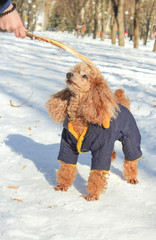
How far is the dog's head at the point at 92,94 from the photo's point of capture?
271 centimetres

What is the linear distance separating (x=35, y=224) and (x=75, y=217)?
34 cm

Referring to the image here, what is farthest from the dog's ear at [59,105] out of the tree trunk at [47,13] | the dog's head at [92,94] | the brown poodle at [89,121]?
the tree trunk at [47,13]

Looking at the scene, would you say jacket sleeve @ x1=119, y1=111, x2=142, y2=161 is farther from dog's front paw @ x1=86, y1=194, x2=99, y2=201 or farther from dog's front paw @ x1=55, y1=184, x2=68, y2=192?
dog's front paw @ x1=55, y1=184, x2=68, y2=192

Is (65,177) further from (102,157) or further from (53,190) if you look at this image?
(102,157)

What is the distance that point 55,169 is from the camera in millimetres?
3482

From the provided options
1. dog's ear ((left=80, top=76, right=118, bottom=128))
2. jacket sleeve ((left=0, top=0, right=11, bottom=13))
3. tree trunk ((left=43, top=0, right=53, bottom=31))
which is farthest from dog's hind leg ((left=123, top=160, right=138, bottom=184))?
tree trunk ((left=43, top=0, right=53, bottom=31))

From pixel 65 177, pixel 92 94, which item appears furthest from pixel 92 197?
pixel 92 94

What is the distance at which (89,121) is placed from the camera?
2762 millimetres

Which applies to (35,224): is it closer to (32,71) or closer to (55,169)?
(55,169)

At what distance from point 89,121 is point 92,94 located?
24 cm

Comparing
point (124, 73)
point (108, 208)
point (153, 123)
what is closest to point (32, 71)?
point (124, 73)

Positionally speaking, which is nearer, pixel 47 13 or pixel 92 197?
pixel 92 197

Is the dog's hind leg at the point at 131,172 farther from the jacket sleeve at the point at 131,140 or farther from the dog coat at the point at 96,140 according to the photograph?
the dog coat at the point at 96,140

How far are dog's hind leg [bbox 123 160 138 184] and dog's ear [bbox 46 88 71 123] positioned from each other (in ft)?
3.05
